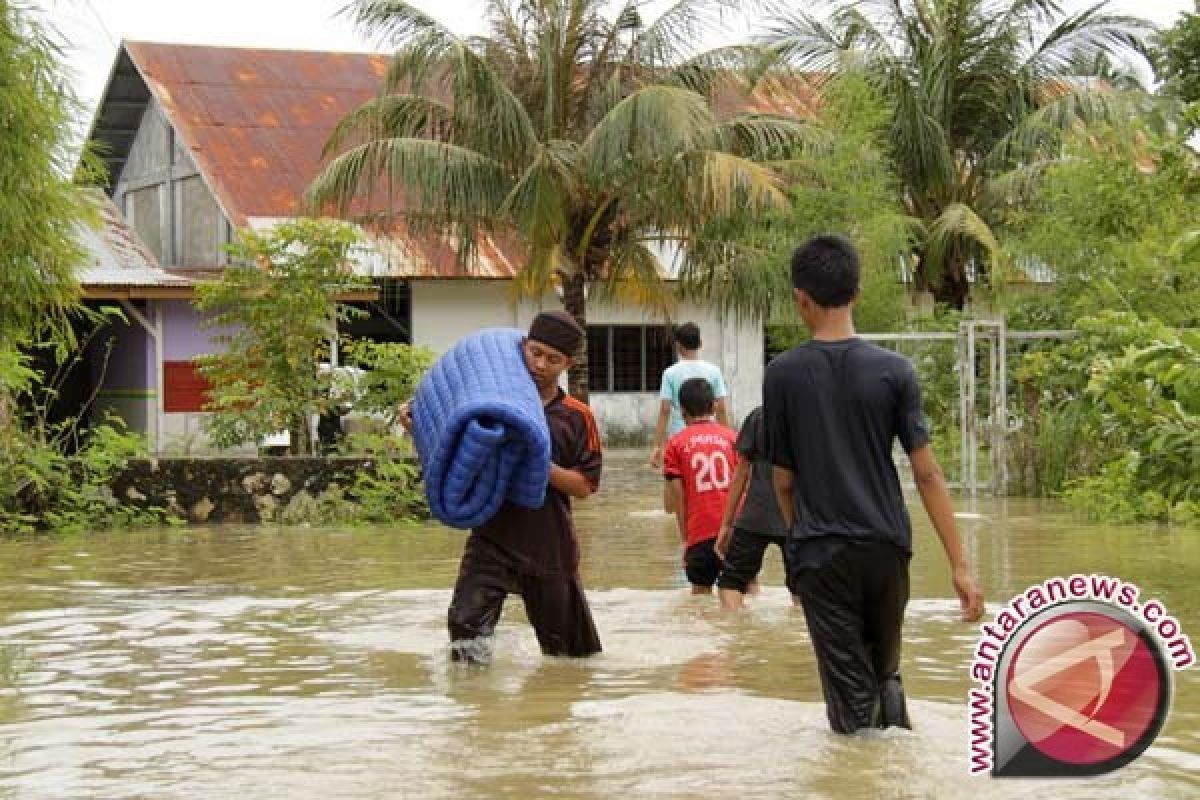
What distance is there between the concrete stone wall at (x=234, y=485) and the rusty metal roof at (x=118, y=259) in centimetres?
704

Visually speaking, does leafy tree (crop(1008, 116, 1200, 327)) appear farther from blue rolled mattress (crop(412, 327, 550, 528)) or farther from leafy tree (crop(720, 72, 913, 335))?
blue rolled mattress (crop(412, 327, 550, 528))

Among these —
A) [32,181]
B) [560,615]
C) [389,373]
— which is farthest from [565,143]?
[560,615]

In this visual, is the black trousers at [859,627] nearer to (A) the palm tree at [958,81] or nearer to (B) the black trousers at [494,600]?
(B) the black trousers at [494,600]

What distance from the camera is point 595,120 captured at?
26.1m

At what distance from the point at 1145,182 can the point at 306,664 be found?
13373 millimetres

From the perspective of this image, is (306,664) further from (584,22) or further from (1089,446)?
(584,22)

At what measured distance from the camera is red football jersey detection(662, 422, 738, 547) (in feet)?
35.8

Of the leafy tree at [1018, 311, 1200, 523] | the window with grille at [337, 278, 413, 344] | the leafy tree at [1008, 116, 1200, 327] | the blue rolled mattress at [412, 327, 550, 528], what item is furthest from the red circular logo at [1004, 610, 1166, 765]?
the window with grille at [337, 278, 413, 344]

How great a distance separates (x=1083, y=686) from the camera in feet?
19.0

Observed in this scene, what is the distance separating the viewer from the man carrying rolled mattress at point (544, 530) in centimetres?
862

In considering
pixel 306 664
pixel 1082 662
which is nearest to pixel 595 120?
pixel 306 664

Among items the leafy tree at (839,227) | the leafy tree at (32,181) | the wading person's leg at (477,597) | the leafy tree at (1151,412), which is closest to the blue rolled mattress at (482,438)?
the wading person's leg at (477,597)

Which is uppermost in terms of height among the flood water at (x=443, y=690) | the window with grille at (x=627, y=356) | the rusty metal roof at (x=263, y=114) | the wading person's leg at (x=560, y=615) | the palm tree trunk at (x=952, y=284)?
the rusty metal roof at (x=263, y=114)

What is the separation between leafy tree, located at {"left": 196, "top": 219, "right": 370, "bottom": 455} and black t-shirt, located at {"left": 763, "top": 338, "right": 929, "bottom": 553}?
41.8 feet
